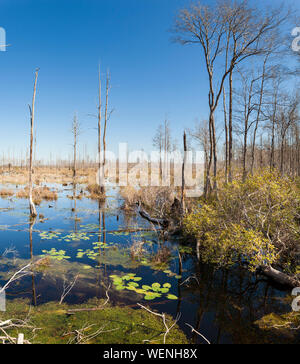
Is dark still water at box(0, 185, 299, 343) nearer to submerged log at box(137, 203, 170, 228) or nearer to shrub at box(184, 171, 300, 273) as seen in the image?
shrub at box(184, 171, 300, 273)

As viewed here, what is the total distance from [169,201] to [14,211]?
1020cm

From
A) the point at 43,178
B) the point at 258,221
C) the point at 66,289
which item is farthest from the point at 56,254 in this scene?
the point at 43,178

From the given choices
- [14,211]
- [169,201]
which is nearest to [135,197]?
[169,201]

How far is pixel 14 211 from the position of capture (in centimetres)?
1320

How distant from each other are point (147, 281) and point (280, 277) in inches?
138

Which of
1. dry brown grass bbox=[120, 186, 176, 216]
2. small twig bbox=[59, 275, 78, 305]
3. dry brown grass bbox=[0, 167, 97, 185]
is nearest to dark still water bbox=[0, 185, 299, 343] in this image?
small twig bbox=[59, 275, 78, 305]

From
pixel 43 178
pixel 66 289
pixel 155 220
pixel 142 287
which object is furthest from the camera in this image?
pixel 43 178

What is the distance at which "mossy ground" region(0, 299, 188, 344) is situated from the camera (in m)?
3.50

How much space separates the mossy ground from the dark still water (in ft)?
0.96

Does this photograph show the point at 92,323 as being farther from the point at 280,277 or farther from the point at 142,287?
the point at 280,277

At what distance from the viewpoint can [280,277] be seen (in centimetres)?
532

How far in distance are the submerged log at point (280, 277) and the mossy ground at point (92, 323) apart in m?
3.08

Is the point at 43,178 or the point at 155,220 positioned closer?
the point at 155,220
